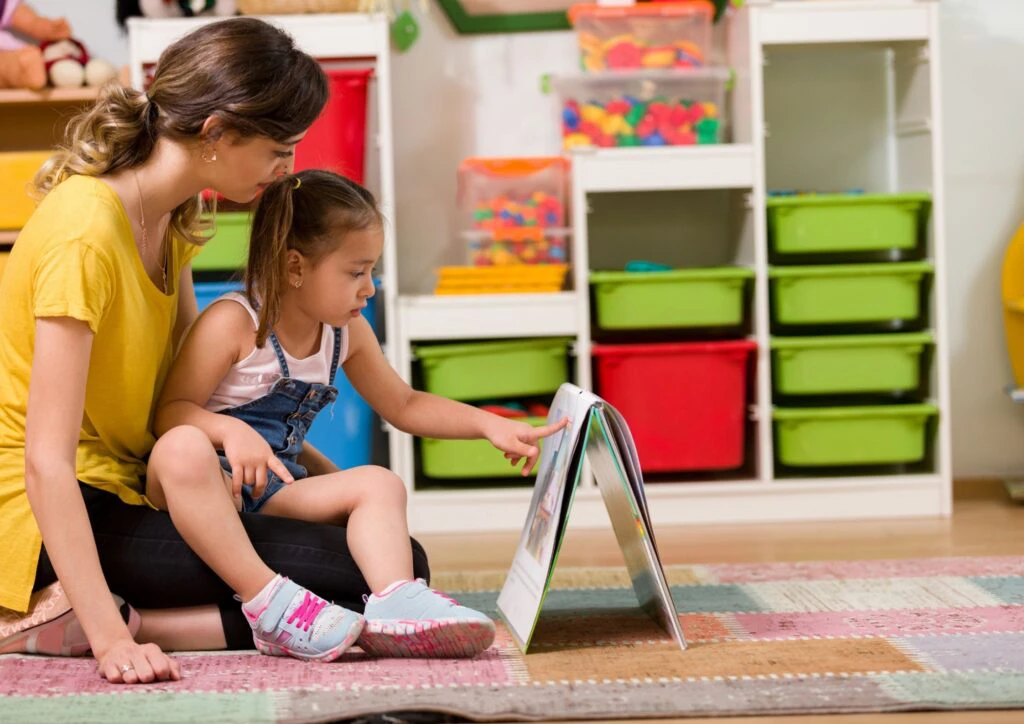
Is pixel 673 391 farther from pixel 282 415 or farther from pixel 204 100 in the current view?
pixel 204 100

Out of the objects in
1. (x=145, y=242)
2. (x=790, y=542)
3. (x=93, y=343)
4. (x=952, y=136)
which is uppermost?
(x=952, y=136)

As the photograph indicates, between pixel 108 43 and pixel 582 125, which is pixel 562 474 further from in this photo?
pixel 108 43

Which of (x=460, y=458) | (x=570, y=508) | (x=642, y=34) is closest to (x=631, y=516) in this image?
(x=570, y=508)

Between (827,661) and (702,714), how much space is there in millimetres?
219

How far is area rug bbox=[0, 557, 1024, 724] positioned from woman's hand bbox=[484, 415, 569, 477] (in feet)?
0.71

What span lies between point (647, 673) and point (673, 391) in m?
1.27

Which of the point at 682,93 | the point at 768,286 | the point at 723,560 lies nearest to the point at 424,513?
the point at 723,560

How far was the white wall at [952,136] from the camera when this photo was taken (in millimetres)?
2791

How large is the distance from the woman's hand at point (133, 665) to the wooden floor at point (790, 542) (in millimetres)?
866

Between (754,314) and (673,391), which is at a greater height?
(754,314)

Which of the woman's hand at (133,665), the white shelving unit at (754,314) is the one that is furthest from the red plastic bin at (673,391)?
the woman's hand at (133,665)

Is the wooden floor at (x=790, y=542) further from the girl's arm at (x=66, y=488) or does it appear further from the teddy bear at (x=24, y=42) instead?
the teddy bear at (x=24, y=42)

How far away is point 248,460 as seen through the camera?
4.45 ft

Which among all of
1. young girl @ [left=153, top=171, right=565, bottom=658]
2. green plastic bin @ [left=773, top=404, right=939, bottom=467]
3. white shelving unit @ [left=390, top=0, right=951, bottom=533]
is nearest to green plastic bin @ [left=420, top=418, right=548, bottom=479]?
white shelving unit @ [left=390, top=0, right=951, bottom=533]
